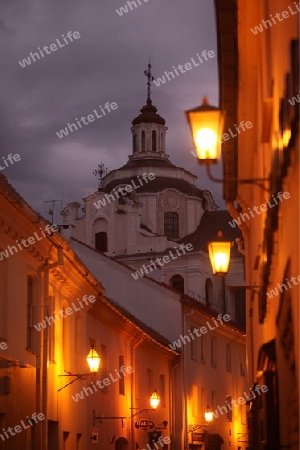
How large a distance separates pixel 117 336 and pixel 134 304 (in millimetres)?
10146

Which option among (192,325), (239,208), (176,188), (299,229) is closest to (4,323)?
(239,208)

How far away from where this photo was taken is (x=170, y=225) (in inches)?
2808

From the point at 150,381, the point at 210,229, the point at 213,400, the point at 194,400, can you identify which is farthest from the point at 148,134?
the point at 150,381

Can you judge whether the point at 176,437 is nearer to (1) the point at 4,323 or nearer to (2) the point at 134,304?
(2) the point at 134,304

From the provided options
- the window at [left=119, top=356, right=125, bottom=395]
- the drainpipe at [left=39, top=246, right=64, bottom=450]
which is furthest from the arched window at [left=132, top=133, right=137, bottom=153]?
the drainpipe at [left=39, top=246, right=64, bottom=450]

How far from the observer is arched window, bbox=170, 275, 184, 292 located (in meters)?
64.5

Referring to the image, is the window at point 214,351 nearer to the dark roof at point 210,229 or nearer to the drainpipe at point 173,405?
the drainpipe at point 173,405

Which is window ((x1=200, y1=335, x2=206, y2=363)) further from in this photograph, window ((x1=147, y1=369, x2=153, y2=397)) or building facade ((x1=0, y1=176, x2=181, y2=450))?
building facade ((x1=0, y1=176, x2=181, y2=450))

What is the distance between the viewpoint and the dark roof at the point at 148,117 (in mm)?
76938

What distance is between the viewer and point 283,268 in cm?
884

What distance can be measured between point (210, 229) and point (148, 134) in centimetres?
904

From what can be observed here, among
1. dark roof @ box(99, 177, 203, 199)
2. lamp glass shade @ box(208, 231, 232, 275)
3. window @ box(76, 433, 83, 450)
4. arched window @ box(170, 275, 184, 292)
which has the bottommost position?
window @ box(76, 433, 83, 450)

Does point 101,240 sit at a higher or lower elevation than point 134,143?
lower

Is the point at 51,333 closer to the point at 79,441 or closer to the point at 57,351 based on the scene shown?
the point at 57,351
